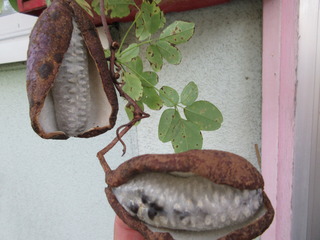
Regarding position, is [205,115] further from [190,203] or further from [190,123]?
[190,203]

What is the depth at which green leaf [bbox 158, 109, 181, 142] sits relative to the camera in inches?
17.5

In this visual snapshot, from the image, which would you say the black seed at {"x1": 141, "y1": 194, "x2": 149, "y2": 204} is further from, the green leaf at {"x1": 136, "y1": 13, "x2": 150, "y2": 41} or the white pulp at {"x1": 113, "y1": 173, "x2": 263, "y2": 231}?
the green leaf at {"x1": 136, "y1": 13, "x2": 150, "y2": 41}

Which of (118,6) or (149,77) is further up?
(118,6)

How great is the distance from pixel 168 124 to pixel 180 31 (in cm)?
13

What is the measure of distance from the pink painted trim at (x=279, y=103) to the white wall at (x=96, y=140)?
6 centimetres

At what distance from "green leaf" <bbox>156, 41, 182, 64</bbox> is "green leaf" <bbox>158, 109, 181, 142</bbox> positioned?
8 cm

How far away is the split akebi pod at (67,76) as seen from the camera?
1.06 ft

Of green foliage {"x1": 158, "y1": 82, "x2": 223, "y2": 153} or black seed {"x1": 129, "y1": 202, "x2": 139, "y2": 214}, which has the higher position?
green foliage {"x1": 158, "y1": 82, "x2": 223, "y2": 153}

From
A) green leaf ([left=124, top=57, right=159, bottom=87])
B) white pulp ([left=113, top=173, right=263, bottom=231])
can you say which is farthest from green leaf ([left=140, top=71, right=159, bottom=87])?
white pulp ([left=113, top=173, right=263, bottom=231])

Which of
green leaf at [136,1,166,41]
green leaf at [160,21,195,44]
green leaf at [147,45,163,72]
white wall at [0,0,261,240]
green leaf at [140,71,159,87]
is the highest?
green leaf at [136,1,166,41]

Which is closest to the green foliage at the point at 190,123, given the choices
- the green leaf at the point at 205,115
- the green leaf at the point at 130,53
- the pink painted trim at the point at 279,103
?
the green leaf at the point at 205,115

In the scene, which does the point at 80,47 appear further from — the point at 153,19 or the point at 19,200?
the point at 19,200

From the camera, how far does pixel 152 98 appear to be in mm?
506

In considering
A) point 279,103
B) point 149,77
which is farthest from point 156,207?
point 279,103
